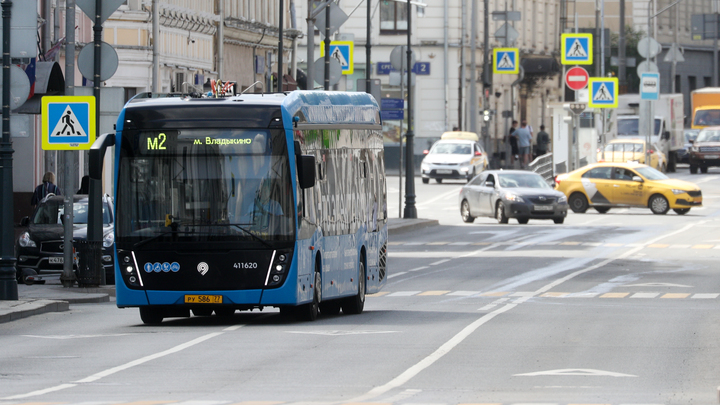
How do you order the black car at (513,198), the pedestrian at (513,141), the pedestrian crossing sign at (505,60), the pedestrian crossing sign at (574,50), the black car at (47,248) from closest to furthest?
the black car at (47,248) → the black car at (513,198) → the pedestrian crossing sign at (574,50) → the pedestrian crossing sign at (505,60) → the pedestrian at (513,141)

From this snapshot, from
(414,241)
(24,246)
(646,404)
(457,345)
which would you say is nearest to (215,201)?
(457,345)

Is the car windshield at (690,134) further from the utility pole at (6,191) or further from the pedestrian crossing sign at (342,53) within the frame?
the utility pole at (6,191)

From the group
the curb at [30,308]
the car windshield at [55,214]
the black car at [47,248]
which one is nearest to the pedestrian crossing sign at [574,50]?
the car windshield at [55,214]

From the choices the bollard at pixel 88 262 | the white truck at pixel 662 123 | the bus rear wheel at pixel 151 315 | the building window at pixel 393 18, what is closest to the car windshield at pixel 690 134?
the white truck at pixel 662 123

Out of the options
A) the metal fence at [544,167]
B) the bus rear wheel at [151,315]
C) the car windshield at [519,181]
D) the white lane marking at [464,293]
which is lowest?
the white lane marking at [464,293]

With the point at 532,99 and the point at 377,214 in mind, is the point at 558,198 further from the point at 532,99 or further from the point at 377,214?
the point at 532,99

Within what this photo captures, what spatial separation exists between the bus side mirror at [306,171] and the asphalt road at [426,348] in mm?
1502

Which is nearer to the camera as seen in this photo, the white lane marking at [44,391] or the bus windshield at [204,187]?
the white lane marking at [44,391]

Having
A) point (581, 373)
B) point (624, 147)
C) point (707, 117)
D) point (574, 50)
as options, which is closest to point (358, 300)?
point (581, 373)

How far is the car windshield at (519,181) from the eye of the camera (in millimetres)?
41625

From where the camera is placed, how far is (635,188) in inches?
1753

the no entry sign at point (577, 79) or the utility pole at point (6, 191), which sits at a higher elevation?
the no entry sign at point (577, 79)

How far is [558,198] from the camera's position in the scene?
4100cm

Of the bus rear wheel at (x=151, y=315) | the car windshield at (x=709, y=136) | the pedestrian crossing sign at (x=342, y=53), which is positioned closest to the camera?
the bus rear wheel at (x=151, y=315)
